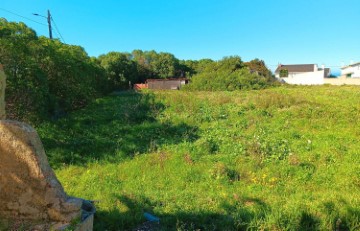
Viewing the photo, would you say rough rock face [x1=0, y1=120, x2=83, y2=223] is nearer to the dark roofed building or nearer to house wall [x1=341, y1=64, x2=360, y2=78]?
house wall [x1=341, y1=64, x2=360, y2=78]

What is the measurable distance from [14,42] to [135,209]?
683cm

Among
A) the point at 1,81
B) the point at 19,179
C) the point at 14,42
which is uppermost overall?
the point at 14,42

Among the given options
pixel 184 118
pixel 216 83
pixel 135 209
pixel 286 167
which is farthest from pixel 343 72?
pixel 135 209

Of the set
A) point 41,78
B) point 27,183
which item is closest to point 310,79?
point 41,78

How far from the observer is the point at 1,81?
3.24 m

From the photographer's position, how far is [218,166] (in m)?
7.13

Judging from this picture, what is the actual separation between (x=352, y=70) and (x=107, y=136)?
51.7 meters

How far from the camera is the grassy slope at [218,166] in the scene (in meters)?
4.72

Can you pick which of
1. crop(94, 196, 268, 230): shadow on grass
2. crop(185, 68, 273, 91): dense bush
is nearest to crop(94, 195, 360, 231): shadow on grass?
crop(94, 196, 268, 230): shadow on grass

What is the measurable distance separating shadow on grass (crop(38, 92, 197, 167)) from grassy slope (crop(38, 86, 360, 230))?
0.11 feet

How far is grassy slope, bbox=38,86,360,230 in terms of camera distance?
186 inches

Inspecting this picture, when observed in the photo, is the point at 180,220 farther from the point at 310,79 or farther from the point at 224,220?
the point at 310,79

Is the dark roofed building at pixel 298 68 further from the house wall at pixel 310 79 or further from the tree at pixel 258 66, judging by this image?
the tree at pixel 258 66

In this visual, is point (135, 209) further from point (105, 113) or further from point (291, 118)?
point (105, 113)
